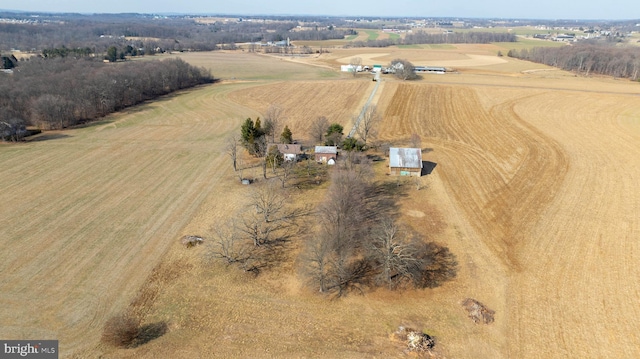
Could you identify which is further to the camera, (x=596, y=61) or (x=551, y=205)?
(x=596, y=61)

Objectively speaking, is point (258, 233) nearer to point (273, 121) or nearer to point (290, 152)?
point (290, 152)

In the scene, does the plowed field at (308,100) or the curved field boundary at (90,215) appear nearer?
the curved field boundary at (90,215)

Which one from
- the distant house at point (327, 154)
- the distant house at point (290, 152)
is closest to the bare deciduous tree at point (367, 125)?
the distant house at point (327, 154)

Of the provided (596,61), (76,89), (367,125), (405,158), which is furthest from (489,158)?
(596,61)

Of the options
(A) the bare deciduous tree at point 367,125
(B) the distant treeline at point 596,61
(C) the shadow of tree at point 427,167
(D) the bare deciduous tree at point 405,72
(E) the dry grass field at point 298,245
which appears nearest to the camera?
(E) the dry grass field at point 298,245

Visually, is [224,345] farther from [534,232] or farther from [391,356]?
[534,232]

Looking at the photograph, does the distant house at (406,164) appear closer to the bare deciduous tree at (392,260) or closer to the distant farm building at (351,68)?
the bare deciduous tree at (392,260)

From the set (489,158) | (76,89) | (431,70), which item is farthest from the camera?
(431,70)

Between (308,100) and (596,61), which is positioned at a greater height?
(596,61)
